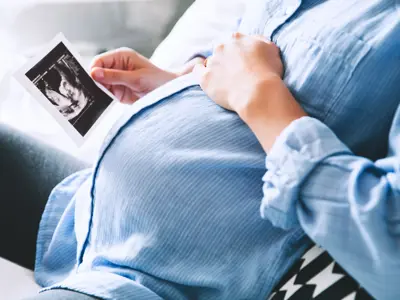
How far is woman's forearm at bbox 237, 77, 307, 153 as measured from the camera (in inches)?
25.2

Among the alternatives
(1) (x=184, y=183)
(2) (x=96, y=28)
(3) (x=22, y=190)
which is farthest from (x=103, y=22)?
(1) (x=184, y=183)

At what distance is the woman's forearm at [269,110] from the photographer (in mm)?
639

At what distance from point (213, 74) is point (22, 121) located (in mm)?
670

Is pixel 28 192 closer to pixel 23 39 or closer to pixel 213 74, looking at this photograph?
pixel 213 74

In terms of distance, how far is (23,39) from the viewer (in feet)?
5.08

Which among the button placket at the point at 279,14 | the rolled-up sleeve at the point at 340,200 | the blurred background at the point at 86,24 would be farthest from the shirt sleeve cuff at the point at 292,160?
the blurred background at the point at 86,24

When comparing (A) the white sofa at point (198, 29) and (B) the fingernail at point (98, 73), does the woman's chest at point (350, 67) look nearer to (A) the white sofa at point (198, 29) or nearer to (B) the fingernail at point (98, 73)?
(B) the fingernail at point (98, 73)

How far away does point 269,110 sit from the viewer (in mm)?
657

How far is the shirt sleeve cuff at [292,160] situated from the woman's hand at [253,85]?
34 mm

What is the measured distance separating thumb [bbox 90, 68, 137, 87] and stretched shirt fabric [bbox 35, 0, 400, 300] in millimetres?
169

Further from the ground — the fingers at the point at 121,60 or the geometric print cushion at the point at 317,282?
the fingers at the point at 121,60

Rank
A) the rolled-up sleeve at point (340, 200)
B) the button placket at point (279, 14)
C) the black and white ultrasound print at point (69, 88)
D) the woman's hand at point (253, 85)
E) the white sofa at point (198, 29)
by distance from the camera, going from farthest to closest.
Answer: the white sofa at point (198, 29) → the black and white ultrasound print at point (69, 88) → the button placket at point (279, 14) → the woman's hand at point (253, 85) → the rolled-up sleeve at point (340, 200)

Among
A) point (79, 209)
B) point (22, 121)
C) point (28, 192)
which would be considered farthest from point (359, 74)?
point (22, 121)

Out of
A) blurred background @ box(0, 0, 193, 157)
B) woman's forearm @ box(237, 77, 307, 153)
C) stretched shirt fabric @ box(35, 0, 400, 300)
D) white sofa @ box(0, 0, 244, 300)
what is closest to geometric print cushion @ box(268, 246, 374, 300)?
stretched shirt fabric @ box(35, 0, 400, 300)
